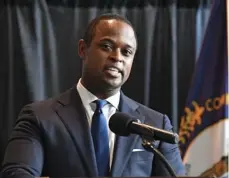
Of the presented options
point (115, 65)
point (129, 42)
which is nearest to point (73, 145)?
point (115, 65)

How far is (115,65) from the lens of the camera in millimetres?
1610

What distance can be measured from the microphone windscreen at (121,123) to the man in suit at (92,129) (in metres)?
0.27

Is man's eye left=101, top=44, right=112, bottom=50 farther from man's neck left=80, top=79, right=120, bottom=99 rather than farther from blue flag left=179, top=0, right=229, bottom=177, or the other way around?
blue flag left=179, top=0, right=229, bottom=177

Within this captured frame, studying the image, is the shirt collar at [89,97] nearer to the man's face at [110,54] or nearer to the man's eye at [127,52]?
the man's face at [110,54]

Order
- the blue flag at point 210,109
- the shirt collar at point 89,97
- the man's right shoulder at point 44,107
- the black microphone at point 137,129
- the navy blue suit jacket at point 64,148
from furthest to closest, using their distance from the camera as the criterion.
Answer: the blue flag at point 210,109, the shirt collar at point 89,97, the man's right shoulder at point 44,107, the navy blue suit jacket at point 64,148, the black microphone at point 137,129

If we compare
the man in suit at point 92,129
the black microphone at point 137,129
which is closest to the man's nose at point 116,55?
the man in suit at point 92,129

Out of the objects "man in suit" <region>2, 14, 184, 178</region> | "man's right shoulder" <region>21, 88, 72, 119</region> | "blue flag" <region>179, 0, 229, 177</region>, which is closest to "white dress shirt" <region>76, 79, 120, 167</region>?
"man in suit" <region>2, 14, 184, 178</region>

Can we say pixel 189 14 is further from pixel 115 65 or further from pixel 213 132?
pixel 115 65

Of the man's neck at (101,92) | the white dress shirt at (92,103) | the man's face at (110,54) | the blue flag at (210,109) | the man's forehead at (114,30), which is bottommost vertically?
the blue flag at (210,109)

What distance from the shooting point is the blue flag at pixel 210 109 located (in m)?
2.52

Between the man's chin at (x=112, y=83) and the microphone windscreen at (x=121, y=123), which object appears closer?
the microphone windscreen at (x=121, y=123)

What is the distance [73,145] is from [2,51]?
1.60 m

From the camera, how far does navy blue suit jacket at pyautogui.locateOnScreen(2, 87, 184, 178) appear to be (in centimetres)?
143

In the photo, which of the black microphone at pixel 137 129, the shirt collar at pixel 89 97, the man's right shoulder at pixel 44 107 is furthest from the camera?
the shirt collar at pixel 89 97
